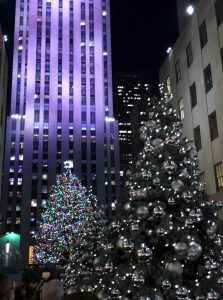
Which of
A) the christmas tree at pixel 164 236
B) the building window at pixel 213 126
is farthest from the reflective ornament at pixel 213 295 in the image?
the building window at pixel 213 126

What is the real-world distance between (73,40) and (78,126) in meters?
20.4

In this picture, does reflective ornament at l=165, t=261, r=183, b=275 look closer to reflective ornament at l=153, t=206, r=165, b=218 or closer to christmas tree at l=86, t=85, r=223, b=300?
christmas tree at l=86, t=85, r=223, b=300

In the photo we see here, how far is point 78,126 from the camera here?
8500 centimetres

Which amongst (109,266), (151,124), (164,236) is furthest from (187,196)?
(151,124)

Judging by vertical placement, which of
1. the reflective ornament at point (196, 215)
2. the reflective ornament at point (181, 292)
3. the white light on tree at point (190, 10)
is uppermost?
the white light on tree at point (190, 10)

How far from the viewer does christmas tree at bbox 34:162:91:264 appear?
118ft

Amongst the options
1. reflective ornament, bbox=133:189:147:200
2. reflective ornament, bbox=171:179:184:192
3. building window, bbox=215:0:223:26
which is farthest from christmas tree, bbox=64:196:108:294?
building window, bbox=215:0:223:26

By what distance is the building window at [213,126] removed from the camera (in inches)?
733

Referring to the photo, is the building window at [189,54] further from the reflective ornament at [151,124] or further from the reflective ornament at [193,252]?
the reflective ornament at [193,252]

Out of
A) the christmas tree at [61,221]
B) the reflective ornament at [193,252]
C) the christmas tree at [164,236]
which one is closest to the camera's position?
the reflective ornament at [193,252]

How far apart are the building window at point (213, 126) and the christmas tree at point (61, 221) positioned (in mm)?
19499

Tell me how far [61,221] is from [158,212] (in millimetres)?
30706

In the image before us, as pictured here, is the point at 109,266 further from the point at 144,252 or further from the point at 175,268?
the point at 175,268

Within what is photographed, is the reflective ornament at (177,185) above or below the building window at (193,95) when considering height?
below
